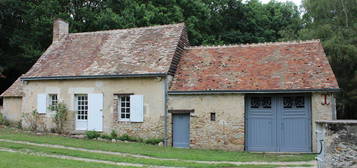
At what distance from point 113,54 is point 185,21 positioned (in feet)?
41.7

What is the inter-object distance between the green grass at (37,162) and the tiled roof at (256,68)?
6.73m

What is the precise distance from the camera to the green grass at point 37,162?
907 centimetres

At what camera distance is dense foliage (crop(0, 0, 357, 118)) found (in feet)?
77.1

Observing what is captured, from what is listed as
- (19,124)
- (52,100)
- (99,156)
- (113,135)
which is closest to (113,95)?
(113,135)

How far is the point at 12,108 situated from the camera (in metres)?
20.5

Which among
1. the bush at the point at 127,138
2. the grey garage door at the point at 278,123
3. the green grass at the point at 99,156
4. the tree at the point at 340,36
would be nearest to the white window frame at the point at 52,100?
the bush at the point at 127,138

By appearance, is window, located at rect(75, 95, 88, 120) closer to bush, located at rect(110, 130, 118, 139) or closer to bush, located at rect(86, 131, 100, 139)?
bush, located at rect(86, 131, 100, 139)

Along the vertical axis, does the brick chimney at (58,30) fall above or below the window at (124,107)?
above

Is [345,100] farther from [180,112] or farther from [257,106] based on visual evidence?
[180,112]

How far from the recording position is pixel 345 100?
73.8 feet

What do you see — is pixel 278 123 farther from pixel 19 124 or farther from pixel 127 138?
pixel 19 124

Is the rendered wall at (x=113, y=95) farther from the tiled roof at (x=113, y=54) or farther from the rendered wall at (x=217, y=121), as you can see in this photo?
the rendered wall at (x=217, y=121)

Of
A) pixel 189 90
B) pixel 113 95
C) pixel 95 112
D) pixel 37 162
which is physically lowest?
pixel 37 162

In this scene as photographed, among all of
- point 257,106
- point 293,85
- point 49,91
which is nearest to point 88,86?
point 49,91
